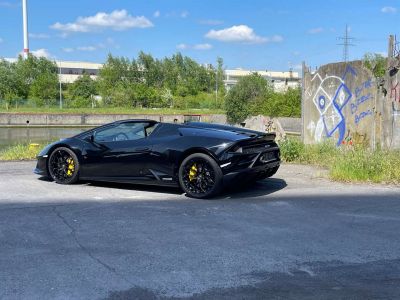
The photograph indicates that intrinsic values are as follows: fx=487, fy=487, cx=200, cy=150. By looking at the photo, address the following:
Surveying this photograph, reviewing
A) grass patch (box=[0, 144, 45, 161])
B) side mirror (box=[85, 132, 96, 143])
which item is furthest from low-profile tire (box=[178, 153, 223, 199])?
grass patch (box=[0, 144, 45, 161])

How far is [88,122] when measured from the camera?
53.0 meters

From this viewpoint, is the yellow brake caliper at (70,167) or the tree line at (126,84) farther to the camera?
the tree line at (126,84)

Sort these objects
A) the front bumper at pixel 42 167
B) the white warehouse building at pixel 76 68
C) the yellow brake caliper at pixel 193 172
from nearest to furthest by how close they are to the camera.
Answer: the yellow brake caliper at pixel 193 172
the front bumper at pixel 42 167
the white warehouse building at pixel 76 68

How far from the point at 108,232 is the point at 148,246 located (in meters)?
0.77

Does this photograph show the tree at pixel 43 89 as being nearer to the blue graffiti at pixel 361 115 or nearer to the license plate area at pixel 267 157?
the blue graffiti at pixel 361 115

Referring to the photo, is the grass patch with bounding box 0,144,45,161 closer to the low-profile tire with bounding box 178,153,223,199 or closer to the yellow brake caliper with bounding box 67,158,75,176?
the yellow brake caliper with bounding box 67,158,75,176

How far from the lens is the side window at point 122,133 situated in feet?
28.1

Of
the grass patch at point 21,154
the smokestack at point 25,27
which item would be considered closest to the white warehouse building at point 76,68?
the smokestack at point 25,27

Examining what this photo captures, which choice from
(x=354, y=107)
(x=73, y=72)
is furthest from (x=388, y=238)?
(x=73, y=72)

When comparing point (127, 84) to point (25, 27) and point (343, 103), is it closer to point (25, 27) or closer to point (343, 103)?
point (25, 27)

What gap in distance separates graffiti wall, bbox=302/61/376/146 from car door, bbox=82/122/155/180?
623 cm

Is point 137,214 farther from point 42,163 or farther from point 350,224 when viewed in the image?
point 42,163

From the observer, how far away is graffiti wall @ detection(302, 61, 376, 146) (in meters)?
12.1

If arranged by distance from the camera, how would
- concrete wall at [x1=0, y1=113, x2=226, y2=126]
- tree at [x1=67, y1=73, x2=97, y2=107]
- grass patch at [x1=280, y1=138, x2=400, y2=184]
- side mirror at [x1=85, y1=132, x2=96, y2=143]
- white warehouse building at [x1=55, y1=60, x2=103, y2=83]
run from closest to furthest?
1. side mirror at [x1=85, y1=132, x2=96, y2=143]
2. grass patch at [x1=280, y1=138, x2=400, y2=184]
3. concrete wall at [x1=0, y1=113, x2=226, y2=126]
4. tree at [x1=67, y1=73, x2=97, y2=107]
5. white warehouse building at [x1=55, y1=60, x2=103, y2=83]
